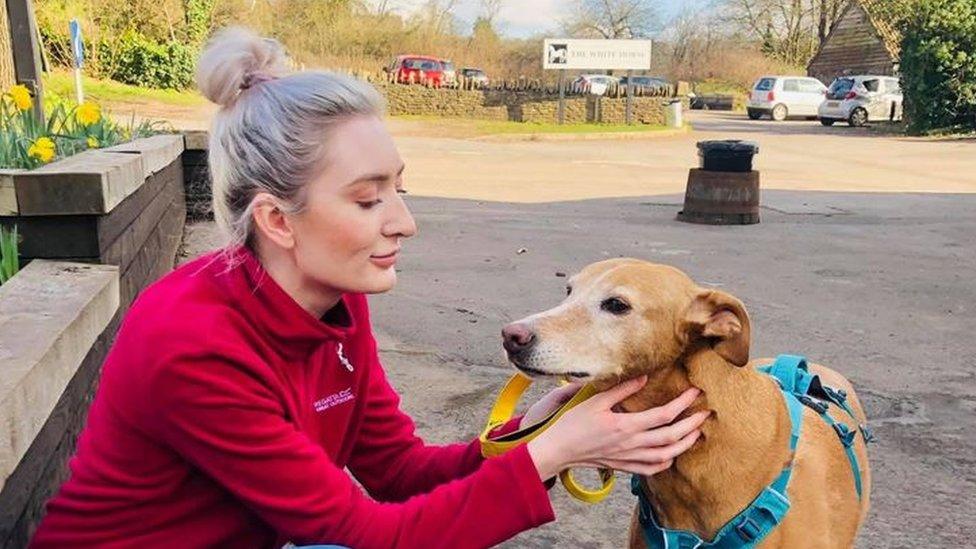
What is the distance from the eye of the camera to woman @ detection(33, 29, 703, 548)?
69.3 inches

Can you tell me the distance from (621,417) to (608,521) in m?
1.60

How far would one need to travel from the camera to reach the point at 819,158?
21422 millimetres

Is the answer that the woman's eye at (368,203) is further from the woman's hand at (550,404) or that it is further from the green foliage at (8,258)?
the green foliage at (8,258)

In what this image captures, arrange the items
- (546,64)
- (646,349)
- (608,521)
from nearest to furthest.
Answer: (646,349)
(608,521)
(546,64)

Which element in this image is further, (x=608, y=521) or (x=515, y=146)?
(x=515, y=146)

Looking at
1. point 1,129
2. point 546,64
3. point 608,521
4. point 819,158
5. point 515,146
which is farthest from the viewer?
point 546,64

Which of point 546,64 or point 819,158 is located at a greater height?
point 546,64

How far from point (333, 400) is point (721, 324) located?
100 centimetres

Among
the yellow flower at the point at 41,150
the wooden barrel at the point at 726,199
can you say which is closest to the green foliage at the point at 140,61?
the wooden barrel at the point at 726,199

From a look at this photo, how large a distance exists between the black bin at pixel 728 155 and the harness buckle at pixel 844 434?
8.78 m

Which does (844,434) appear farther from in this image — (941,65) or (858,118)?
(858,118)

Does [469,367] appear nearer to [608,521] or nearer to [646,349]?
[608,521]

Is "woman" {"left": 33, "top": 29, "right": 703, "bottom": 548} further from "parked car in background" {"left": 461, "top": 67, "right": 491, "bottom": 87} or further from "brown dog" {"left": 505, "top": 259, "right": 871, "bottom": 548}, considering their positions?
"parked car in background" {"left": 461, "top": 67, "right": 491, "bottom": 87}

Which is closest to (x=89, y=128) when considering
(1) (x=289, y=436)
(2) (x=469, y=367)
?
(2) (x=469, y=367)
